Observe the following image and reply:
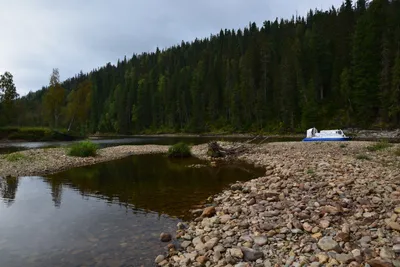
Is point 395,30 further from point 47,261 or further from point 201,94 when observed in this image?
point 47,261

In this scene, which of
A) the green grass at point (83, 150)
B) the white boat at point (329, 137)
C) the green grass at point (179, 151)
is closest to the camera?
the green grass at point (83, 150)

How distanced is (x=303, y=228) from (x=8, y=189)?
14.9 metres

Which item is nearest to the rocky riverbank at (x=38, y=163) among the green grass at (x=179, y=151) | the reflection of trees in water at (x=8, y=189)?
the reflection of trees in water at (x=8, y=189)

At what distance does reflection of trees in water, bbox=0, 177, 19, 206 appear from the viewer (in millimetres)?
12661

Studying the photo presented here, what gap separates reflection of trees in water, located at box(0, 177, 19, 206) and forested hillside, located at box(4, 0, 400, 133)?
58370mm

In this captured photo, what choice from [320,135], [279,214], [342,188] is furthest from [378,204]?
[320,135]

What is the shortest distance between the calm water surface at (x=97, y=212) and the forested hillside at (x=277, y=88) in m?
51.8

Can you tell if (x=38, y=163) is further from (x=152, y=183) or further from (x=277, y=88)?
(x=277, y=88)

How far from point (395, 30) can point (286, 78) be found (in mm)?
24528

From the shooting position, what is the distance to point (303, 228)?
684 centimetres

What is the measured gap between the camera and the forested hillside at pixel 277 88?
58.6 meters

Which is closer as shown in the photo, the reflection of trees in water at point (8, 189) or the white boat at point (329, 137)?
the reflection of trees in water at point (8, 189)

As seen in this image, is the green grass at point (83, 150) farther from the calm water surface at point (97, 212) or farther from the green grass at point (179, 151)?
the green grass at point (179, 151)

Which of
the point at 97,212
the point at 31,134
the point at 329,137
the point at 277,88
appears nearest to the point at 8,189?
the point at 97,212
